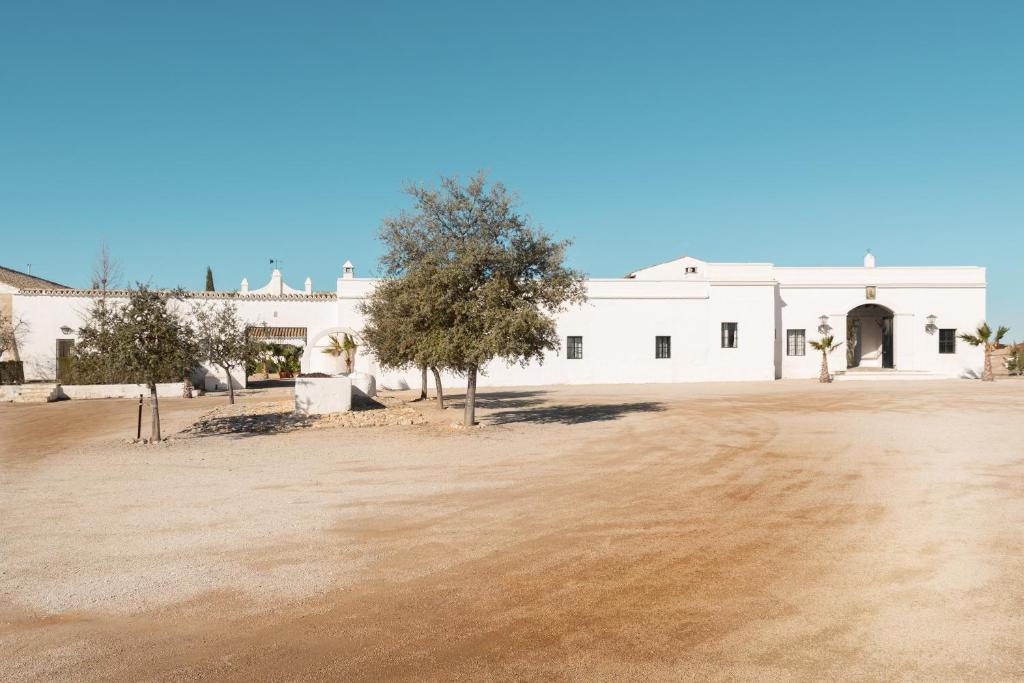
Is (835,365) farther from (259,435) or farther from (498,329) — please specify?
(259,435)

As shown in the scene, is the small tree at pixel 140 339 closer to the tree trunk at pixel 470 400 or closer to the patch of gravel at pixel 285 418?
A: the patch of gravel at pixel 285 418

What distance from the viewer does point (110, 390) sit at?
93.5ft

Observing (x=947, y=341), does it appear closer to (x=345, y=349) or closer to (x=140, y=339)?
(x=345, y=349)

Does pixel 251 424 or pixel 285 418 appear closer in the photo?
pixel 251 424

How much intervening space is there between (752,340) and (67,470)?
31.0 metres

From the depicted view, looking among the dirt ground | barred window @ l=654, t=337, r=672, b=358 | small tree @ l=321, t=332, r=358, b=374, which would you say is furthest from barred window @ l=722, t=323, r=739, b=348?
the dirt ground

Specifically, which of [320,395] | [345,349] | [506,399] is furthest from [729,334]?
[320,395]

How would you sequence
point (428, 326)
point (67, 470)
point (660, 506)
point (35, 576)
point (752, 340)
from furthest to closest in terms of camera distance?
point (752, 340)
point (428, 326)
point (67, 470)
point (660, 506)
point (35, 576)

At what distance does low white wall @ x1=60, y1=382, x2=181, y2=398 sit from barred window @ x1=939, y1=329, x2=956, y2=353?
127ft

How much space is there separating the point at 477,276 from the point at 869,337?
1207 inches

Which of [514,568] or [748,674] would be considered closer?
[748,674]

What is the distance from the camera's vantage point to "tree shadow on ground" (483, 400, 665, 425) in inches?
704

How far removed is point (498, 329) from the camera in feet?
49.4

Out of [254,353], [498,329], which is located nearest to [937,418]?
[498,329]
